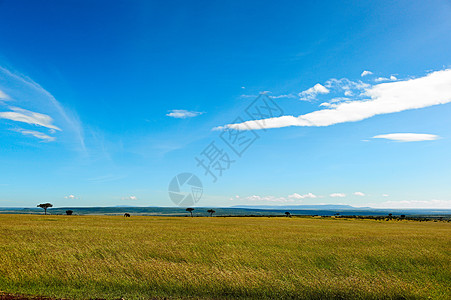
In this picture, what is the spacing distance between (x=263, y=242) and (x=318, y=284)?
12180 mm

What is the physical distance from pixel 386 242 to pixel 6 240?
33339mm

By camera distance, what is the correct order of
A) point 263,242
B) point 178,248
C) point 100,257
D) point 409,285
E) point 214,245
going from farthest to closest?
point 263,242, point 214,245, point 178,248, point 100,257, point 409,285

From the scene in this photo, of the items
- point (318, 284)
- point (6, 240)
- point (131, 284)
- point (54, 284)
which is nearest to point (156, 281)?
point (131, 284)

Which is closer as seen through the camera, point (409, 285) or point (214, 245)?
point (409, 285)

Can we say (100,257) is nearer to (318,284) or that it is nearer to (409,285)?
(318,284)

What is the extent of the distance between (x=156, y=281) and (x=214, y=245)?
34.3ft

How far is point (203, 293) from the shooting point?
14.6m

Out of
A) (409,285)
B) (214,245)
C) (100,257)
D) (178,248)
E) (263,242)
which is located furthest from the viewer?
(263,242)

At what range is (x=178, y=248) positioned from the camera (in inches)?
930

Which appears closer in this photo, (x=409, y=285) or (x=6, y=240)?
(x=409, y=285)

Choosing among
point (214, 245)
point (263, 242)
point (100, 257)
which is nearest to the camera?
point (100, 257)

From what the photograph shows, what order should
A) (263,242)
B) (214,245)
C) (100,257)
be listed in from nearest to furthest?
(100,257) → (214,245) → (263,242)

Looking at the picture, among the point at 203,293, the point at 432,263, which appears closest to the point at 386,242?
the point at 432,263

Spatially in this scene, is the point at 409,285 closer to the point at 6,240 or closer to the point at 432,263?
the point at 432,263
